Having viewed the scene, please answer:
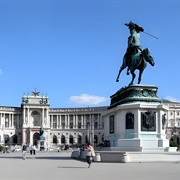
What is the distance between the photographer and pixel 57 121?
158 m

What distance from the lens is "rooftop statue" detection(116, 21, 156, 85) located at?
3145 centimetres

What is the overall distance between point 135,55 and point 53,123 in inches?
5055

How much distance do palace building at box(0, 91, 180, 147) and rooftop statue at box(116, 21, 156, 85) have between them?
4501 inches

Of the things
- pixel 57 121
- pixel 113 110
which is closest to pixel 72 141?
pixel 57 121

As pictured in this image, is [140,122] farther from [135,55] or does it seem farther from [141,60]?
[135,55]

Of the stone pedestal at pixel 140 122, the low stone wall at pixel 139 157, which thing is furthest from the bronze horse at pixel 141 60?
the low stone wall at pixel 139 157

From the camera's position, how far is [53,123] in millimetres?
157875

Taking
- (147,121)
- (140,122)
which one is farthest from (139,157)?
(147,121)

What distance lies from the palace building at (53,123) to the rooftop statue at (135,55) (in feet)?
375

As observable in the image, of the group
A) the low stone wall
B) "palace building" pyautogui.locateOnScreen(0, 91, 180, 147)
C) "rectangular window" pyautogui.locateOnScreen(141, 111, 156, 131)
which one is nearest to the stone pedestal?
"rectangular window" pyautogui.locateOnScreen(141, 111, 156, 131)

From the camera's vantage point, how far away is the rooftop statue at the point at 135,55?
31453mm

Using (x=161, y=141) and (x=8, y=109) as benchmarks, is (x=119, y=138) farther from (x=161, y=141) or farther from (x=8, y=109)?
(x=8, y=109)

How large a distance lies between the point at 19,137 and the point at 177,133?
56.9 metres

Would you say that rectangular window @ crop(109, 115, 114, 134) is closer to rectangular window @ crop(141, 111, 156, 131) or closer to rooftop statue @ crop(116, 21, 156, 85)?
rooftop statue @ crop(116, 21, 156, 85)
